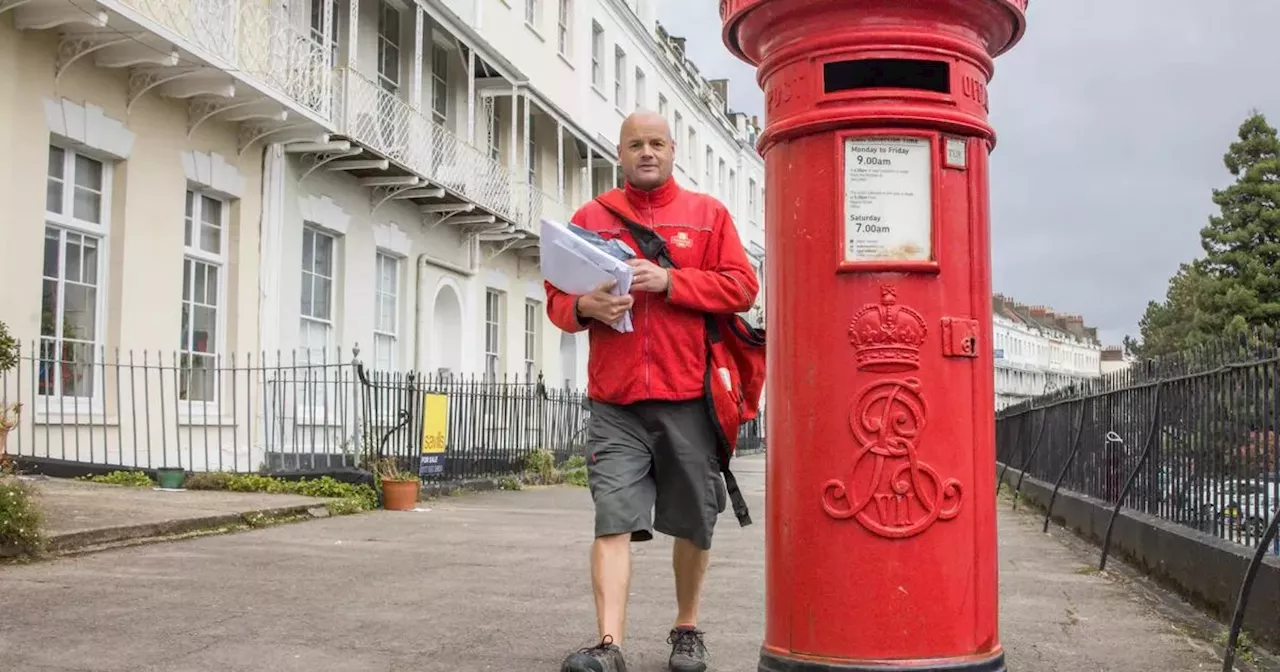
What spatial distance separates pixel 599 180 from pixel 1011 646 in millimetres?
22536

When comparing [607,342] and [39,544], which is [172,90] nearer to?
[39,544]

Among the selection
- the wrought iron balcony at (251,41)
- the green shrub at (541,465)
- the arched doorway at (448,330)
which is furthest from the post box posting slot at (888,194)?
the arched doorway at (448,330)

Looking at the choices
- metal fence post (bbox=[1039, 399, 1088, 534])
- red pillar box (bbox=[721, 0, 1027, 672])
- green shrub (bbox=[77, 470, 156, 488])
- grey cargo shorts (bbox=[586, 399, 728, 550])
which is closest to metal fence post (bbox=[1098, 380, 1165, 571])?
metal fence post (bbox=[1039, 399, 1088, 534])

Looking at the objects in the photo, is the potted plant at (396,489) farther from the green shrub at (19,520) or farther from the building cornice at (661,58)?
the building cornice at (661,58)

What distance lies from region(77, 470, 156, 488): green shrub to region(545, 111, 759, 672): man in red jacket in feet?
25.4

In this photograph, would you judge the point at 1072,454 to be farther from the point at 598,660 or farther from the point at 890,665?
the point at 890,665

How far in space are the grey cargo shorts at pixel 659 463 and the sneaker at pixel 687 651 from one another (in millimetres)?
382

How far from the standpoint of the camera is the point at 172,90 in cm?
1212

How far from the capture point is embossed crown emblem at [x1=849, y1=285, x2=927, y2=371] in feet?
10.5

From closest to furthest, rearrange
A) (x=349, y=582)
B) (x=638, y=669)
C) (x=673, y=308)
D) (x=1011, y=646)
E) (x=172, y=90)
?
1. (x=673, y=308)
2. (x=638, y=669)
3. (x=1011, y=646)
4. (x=349, y=582)
5. (x=172, y=90)

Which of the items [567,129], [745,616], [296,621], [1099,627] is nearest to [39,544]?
[296,621]

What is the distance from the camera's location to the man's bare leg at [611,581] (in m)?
3.89

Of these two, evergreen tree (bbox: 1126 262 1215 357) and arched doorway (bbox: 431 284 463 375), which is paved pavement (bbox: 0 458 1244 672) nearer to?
arched doorway (bbox: 431 284 463 375)

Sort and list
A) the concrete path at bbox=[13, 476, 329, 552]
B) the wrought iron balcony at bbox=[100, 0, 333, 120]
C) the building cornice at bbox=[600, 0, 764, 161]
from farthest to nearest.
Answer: the building cornice at bbox=[600, 0, 764, 161], the wrought iron balcony at bbox=[100, 0, 333, 120], the concrete path at bbox=[13, 476, 329, 552]
